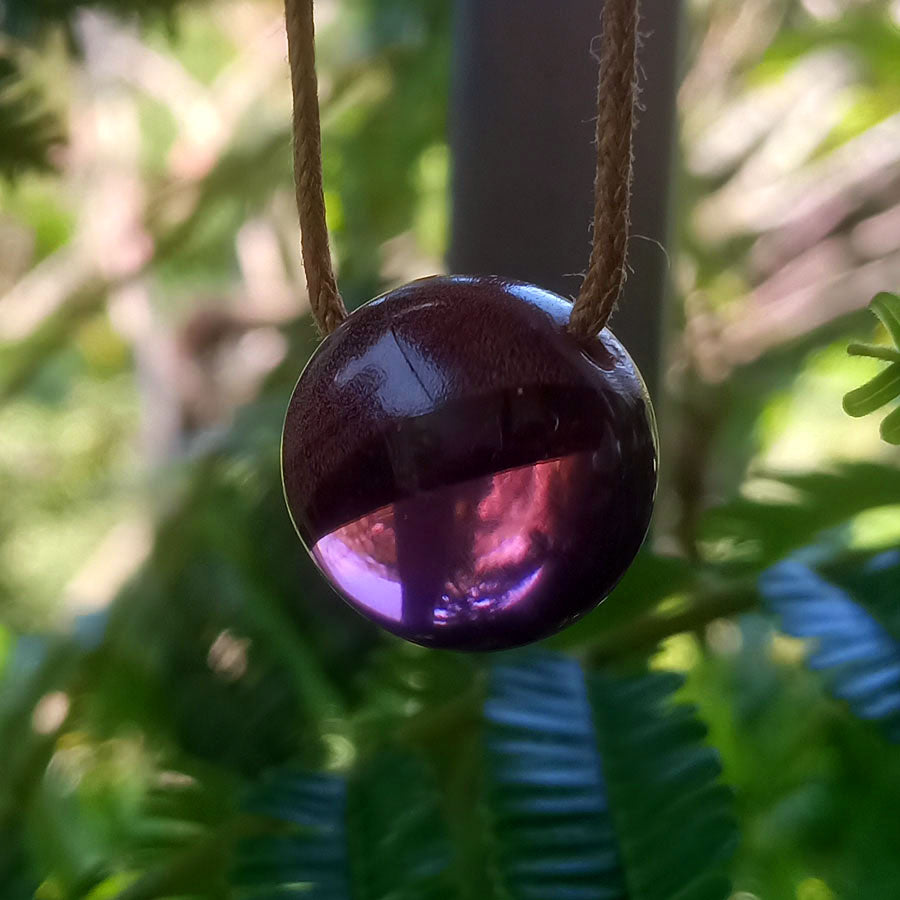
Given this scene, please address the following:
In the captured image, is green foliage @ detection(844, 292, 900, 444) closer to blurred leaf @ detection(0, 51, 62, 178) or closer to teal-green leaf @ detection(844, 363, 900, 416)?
teal-green leaf @ detection(844, 363, 900, 416)

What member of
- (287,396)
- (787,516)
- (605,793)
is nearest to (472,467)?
(605,793)

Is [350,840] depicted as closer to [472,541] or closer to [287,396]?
[472,541]

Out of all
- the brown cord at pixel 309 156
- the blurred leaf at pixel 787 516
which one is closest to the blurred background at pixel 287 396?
the blurred leaf at pixel 787 516

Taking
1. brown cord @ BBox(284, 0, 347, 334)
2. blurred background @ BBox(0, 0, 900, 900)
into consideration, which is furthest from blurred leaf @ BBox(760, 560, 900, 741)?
brown cord @ BBox(284, 0, 347, 334)

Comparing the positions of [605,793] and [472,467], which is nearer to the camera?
[472,467]

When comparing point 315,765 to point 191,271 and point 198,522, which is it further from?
point 191,271

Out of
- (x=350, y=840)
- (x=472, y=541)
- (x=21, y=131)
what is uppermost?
(x=21, y=131)

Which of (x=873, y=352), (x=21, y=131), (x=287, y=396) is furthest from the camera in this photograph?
(x=287, y=396)
